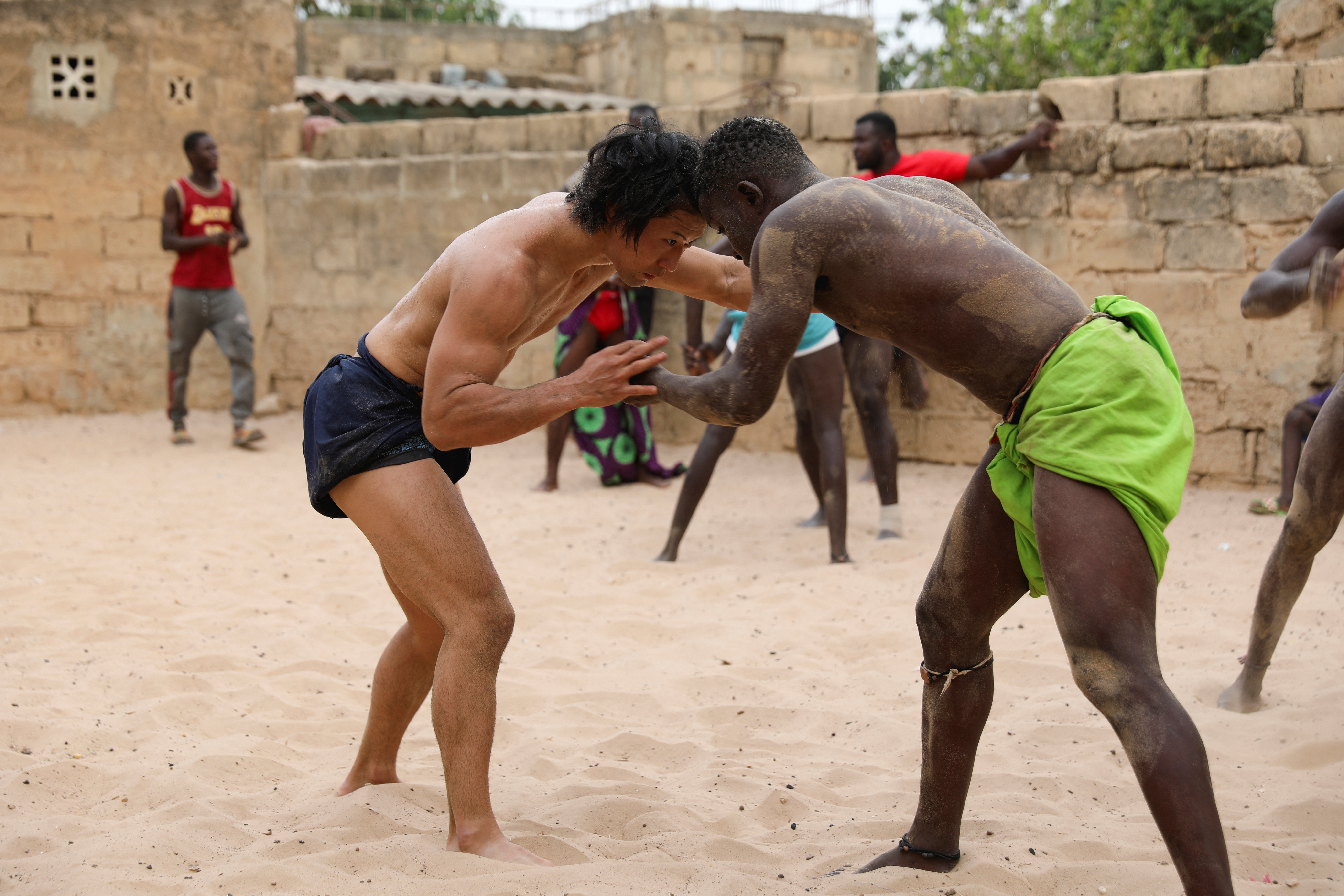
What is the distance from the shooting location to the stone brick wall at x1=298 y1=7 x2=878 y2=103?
15250 mm

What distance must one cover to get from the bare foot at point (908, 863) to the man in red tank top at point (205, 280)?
6593 mm

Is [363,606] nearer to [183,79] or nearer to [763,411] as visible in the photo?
[763,411]

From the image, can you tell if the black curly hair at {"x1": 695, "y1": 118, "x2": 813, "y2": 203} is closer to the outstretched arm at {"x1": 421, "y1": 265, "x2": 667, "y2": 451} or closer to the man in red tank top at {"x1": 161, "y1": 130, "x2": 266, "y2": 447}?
the outstretched arm at {"x1": 421, "y1": 265, "x2": 667, "y2": 451}

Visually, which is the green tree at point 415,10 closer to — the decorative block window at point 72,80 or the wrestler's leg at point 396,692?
the decorative block window at point 72,80

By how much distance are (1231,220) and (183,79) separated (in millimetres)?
7704

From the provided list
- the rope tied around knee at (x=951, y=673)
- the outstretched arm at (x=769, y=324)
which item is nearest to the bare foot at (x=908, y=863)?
the rope tied around knee at (x=951, y=673)

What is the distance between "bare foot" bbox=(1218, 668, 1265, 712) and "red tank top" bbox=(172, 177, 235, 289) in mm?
6923

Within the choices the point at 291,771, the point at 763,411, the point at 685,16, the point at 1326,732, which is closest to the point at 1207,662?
the point at 1326,732

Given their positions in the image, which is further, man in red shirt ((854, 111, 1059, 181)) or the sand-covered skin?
man in red shirt ((854, 111, 1059, 181))

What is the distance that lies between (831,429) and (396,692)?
9.68 ft

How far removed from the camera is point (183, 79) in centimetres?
880

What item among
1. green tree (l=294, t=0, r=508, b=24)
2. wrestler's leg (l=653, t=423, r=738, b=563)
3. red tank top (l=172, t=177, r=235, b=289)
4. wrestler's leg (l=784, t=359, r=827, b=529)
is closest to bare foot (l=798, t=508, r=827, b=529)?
wrestler's leg (l=784, t=359, r=827, b=529)

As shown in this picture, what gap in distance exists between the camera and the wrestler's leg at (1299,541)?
116 inches

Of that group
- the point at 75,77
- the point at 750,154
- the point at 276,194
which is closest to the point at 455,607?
the point at 750,154
